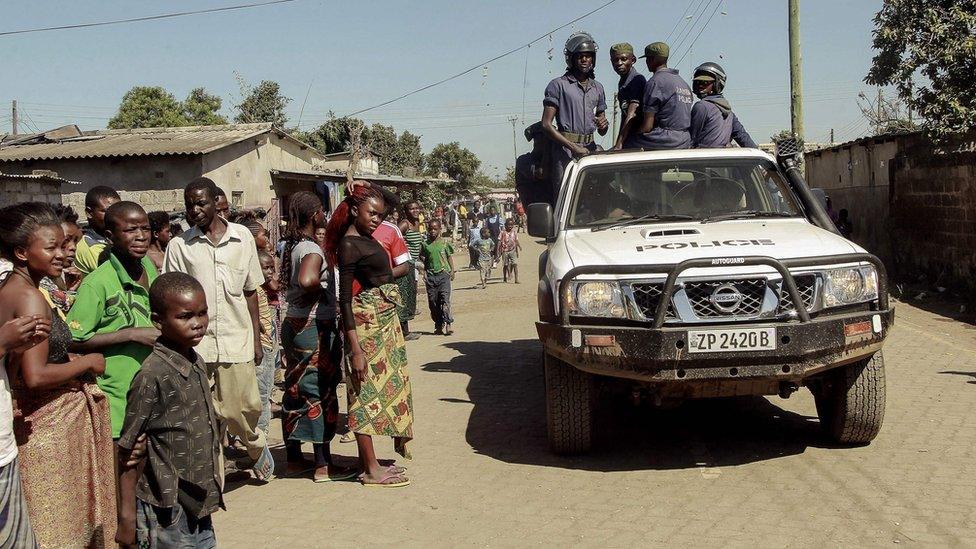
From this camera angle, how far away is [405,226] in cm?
1222

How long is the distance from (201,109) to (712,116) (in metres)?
45.5

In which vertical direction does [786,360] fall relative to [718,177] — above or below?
below

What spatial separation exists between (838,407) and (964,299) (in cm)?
947

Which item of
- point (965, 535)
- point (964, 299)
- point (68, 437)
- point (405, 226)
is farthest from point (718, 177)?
point (964, 299)

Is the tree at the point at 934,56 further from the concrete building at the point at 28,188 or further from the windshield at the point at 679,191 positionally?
the concrete building at the point at 28,188

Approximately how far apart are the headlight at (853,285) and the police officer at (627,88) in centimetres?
328

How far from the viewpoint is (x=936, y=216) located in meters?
15.9

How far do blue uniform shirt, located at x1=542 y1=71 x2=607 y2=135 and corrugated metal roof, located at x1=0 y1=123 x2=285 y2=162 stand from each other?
41.8 ft

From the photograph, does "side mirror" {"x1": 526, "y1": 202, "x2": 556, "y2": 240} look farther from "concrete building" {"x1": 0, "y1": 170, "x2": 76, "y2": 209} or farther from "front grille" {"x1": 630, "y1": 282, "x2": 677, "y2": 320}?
"concrete building" {"x1": 0, "y1": 170, "x2": 76, "y2": 209}

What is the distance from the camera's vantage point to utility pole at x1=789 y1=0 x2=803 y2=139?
1683 centimetres

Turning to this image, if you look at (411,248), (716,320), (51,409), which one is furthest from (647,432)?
(411,248)

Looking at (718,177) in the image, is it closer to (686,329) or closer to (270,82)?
(686,329)

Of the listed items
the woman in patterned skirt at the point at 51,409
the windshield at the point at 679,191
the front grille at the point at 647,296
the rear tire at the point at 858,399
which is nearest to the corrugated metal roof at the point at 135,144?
the windshield at the point at 679,191

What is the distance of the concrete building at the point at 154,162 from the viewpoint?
813 inches
